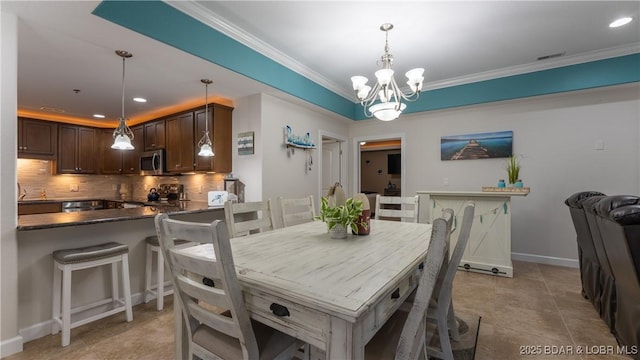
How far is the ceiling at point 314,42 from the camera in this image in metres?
2.29

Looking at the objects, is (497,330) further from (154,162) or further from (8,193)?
(154,162)

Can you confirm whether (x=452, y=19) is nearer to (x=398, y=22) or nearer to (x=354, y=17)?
(x=398, y=22)

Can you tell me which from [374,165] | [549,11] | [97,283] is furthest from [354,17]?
[374,165]

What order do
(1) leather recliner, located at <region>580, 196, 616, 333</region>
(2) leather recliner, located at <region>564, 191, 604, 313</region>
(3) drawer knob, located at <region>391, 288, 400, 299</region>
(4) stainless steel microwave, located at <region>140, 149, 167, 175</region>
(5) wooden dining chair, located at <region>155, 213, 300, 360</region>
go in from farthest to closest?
(4) stainless steel microwave, located at <region>140, 149, 167, 175</region>
(2) leather recliner, located at <region>564, 191, 604, 313</region>
(1) leather recliner, located at <region>580, 196, 616, 333</region>
(3) drawer knob, located at <region>391, 288, 400, 299</region>
(5) wooden dining chair, located at <region>155, 213, 300, 360</region>

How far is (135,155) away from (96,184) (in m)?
1.43

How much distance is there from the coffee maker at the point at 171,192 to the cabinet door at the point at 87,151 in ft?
4.76

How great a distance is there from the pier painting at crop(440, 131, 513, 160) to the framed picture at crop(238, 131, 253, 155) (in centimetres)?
300

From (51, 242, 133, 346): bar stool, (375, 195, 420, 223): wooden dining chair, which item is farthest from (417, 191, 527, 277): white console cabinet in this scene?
(51, 242, 133, 346): bar stool

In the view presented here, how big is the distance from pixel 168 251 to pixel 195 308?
273 millimetres

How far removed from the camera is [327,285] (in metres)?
0.97

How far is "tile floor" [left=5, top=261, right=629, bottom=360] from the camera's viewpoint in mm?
1859

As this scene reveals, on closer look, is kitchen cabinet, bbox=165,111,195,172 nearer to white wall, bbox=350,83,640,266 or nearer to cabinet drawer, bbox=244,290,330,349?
cabinet drawer, bbox=244,290,330,349

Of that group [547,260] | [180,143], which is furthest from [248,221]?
[547,260]

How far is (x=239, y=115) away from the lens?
149 inches
